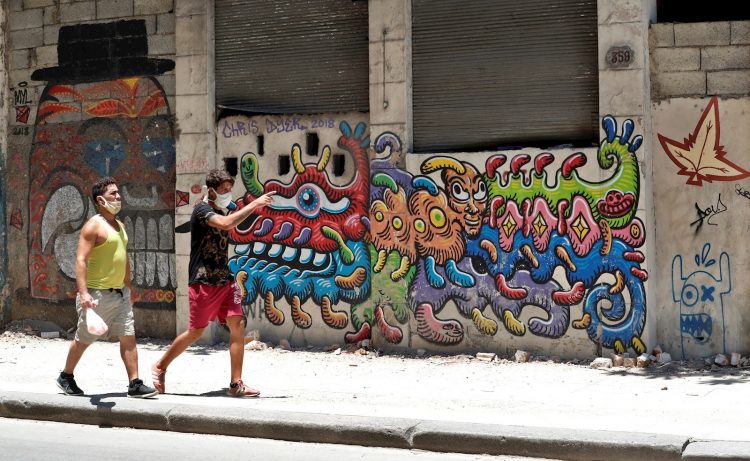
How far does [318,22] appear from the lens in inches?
458

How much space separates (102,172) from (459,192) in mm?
4456

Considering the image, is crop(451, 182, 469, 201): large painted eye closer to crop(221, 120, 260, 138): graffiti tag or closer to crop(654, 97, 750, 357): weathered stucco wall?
crop(654, 97, 750, 357): weathered stucco wall

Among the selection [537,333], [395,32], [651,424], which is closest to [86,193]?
[395,32]

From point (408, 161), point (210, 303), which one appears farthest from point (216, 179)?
point (408, 161)

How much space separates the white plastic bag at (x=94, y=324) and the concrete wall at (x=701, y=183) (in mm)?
5181

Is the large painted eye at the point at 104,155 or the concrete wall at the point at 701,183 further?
the large painted eye at the point at 104,155

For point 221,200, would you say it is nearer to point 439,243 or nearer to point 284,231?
point 439,243

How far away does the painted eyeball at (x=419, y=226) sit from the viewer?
11047mm

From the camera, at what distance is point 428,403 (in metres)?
8.49

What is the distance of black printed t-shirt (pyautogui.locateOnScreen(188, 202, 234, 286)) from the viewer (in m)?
8.66

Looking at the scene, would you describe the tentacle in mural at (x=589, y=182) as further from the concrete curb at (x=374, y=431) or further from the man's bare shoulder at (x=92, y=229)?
the man's bare shoulder at (x=92, y=229)

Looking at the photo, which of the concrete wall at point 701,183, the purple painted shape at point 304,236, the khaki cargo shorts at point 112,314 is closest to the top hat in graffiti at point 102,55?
the purple painted shape at point 304,236

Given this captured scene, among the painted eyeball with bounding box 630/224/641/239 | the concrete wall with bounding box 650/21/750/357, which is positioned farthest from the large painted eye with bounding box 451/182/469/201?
the concrete wall with bounding box 650/21/750/357

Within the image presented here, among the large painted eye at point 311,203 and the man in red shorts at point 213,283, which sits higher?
the large painted eye at point 311,203
